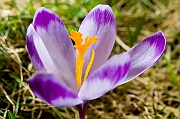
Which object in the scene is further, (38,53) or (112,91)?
(112,91)

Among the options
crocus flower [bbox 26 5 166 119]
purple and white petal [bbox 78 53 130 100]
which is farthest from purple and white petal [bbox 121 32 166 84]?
purple and white petal [bbox 78 53 130 100]

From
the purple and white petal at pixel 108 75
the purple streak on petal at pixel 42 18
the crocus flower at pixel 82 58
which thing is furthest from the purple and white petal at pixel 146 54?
the purple streak on petal at pixel 42 18

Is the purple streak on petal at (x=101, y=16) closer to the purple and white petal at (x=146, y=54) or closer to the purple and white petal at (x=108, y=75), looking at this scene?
the purple and white petal at (x=146, y=54)

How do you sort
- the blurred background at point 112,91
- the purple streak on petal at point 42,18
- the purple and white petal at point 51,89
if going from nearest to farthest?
the purple and white petal at point 51,89 → the purple streak on petal at point 42,18 → the blurred background at point 112,91

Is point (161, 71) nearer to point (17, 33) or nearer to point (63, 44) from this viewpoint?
point (17, 33)

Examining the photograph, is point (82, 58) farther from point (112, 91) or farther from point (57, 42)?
point (112, 91)

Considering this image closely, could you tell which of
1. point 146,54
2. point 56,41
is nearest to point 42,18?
point 56,41

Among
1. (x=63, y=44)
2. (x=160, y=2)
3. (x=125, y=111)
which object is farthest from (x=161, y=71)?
(x=63, y=44)
